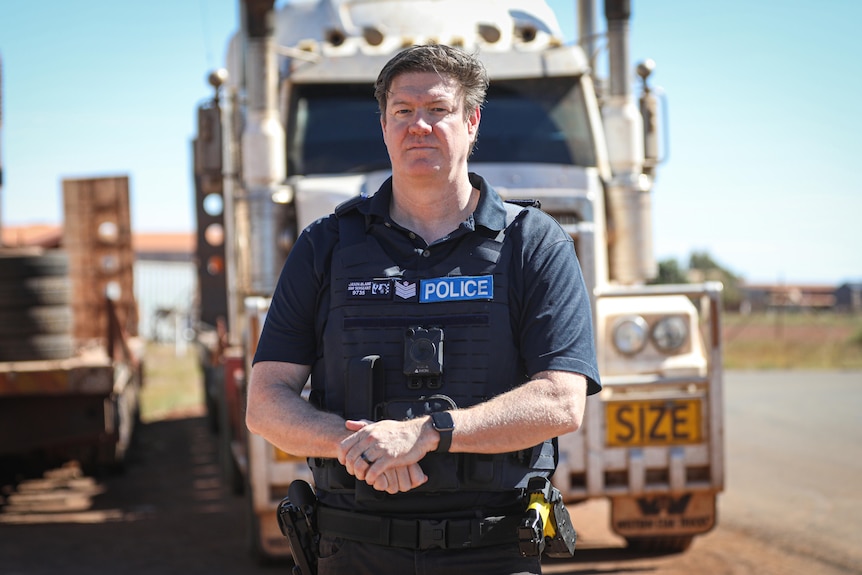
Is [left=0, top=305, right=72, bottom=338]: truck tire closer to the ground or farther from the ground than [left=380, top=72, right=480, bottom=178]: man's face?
closer to the ground

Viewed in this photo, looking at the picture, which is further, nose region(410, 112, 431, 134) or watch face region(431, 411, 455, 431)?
nose region(410, 112, 431, 134)

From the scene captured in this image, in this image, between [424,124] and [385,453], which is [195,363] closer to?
[424,124]

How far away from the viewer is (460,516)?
2.77m

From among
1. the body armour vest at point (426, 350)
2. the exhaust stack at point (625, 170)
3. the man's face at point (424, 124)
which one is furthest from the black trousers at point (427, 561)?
the exhaust stack at point (625, 170)

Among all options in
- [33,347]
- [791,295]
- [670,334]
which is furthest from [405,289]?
[791,295]

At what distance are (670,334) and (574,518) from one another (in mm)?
2756

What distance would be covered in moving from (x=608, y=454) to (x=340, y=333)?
11.3 ft

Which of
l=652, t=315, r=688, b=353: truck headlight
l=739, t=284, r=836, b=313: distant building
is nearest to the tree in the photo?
l=652, t=315, r=688, b=353: truck headlight

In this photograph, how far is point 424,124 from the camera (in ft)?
9.25

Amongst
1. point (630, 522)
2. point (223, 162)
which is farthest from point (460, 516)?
point (223, 162)

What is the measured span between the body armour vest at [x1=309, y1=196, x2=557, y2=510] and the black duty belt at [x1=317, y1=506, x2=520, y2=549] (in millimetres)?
57

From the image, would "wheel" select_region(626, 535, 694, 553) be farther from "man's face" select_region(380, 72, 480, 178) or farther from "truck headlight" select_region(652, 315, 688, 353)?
"man's face" select_region(380, 72, 480, 178)

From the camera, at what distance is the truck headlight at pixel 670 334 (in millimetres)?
6027

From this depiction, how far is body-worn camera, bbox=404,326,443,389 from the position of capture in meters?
2.71
